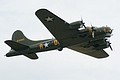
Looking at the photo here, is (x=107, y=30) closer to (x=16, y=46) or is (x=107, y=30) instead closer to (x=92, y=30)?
(x=92, y=30)

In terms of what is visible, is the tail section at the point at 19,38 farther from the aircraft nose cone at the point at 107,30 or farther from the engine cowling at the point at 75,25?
the aircraft nose cone at the point at 107,30

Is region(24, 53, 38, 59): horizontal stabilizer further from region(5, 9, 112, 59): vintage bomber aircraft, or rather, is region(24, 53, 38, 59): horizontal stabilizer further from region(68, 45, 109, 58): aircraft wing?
region(68, 45, 109, 58): aircraft wing

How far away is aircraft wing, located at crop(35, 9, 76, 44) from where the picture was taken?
3809cm

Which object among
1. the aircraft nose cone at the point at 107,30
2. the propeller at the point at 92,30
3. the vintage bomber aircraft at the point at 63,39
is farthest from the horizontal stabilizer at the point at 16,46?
the aircraft nose cone at the point at 107,30

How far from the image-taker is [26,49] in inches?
1716

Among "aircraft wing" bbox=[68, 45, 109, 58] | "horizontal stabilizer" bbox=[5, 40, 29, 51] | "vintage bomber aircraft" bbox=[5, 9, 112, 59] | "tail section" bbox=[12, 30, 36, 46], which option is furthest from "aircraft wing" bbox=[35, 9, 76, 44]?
"tail section" bbox=[12, 30, 36, 46]

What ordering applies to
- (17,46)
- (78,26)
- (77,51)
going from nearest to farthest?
(78,26)
(17,46)
(77,51)

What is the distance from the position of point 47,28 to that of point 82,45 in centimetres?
500

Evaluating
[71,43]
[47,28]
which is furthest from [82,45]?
[47,28]

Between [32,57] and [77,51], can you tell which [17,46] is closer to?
[32,57]

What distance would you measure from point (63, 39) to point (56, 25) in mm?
2099

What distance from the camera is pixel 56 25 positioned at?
3969cm

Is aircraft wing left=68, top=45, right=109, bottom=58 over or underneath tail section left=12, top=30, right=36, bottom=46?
underneath

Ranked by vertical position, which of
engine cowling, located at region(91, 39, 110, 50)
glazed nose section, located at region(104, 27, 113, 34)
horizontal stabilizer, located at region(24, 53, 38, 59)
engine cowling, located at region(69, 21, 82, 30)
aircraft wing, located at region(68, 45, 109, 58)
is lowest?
aircraft wing, located at region(68, 45, 109, 58)
